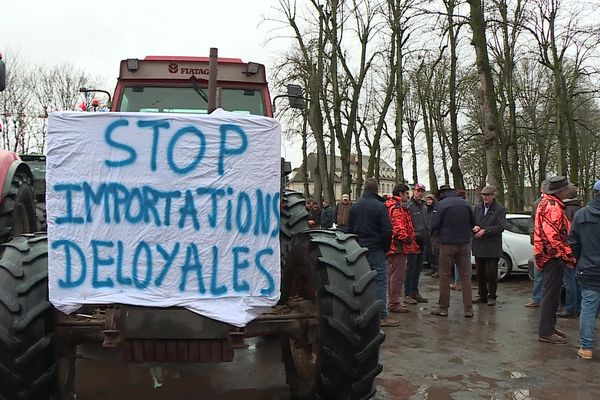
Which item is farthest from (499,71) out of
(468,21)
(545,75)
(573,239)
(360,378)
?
(360,378)

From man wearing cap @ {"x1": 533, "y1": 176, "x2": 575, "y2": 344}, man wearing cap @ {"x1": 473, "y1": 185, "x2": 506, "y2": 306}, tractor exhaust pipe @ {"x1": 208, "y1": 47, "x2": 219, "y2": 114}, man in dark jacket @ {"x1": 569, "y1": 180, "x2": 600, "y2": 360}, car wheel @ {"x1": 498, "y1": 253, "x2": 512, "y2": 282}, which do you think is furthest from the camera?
car wheel @ {"x1": 498, "y1": 253, "x2": 512, "y2": 282}

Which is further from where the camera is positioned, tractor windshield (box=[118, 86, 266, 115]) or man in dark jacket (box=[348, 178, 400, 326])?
man in dark jacket (box=[348, 178, 400, 326])

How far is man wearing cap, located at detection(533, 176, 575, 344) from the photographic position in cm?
682

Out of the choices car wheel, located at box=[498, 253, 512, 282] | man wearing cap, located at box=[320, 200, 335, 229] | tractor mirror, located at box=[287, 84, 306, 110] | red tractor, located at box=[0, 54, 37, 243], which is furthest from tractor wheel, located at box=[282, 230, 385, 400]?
man wearing cap, located at box=[320, 200, 335, 229]

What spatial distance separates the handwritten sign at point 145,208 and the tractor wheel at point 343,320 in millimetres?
616

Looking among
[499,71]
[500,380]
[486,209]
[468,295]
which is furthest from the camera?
[499,71]

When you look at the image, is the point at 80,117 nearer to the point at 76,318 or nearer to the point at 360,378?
the point at 76,318

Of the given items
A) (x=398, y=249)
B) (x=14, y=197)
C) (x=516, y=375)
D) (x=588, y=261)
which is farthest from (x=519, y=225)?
(x=14, y=197)

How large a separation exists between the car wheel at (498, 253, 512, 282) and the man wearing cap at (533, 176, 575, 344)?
16.1 feet

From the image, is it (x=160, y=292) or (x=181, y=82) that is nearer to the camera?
(x=160, y=292)

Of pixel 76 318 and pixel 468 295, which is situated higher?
pixel 76 318

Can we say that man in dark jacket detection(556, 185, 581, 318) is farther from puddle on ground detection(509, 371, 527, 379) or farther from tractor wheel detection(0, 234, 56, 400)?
tractor wheel detection(0, 234, 56, 400)

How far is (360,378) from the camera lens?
12.2ft

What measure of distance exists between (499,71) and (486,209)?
19526 millimetres
